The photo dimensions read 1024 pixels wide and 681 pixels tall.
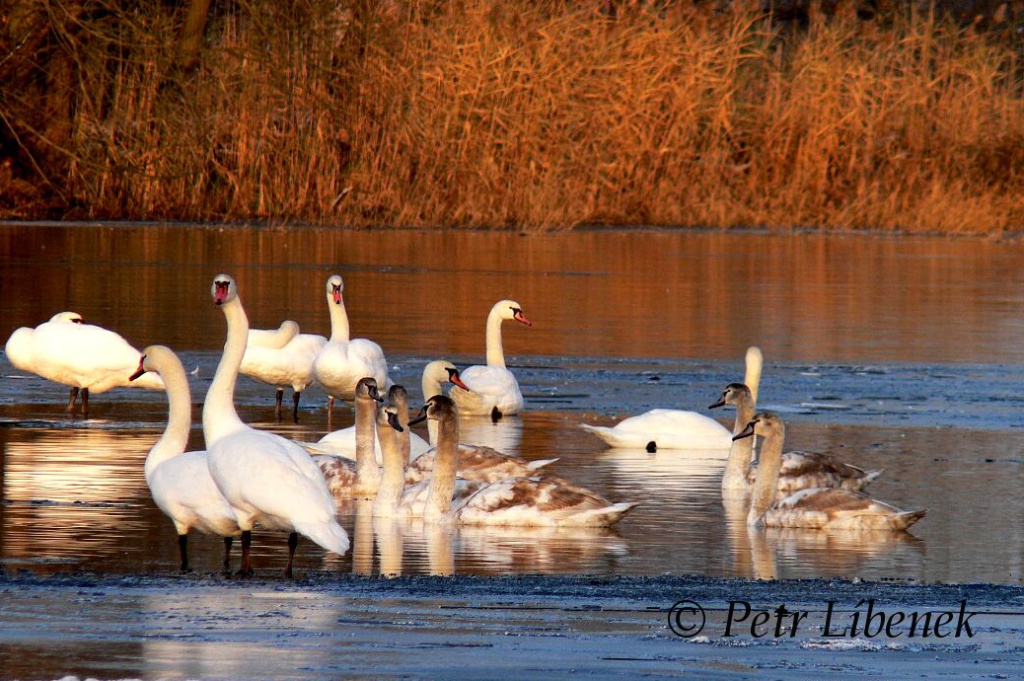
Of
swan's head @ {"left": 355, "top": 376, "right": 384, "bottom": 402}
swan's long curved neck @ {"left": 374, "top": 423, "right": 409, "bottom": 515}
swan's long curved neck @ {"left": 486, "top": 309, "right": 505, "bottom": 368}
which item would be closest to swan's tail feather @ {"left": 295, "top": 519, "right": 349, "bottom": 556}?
swan's long curved neck @ {"left": 374, "top": 423, "right": 409, "bottom": 515}

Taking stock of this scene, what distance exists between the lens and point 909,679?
536 cm

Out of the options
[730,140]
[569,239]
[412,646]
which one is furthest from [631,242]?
[412,646]

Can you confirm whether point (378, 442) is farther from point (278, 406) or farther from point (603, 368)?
point (603, 368)

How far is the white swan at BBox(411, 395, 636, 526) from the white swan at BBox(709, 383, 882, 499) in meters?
1.11

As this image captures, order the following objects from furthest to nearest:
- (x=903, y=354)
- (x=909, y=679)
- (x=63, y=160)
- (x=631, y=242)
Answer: (x=63, y=160) < (x=631, y=242) < (x=903, y=354) < (x=909, y=679)

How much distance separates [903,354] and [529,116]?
1280 cm

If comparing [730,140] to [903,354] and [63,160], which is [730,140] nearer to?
[63,160]

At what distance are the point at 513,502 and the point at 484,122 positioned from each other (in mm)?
19277

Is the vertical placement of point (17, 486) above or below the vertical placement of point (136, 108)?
below

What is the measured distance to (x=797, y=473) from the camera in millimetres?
9039

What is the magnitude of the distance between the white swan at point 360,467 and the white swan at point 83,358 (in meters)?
2.36

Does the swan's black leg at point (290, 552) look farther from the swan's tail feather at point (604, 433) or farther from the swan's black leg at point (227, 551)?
the swan's tail feather at point (604, 433)

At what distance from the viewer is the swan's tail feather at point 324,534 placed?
6.68m

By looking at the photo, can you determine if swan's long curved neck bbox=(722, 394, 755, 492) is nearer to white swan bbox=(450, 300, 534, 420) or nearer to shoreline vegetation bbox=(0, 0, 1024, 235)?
white swan bbox=(450, 300, 534, 420)
